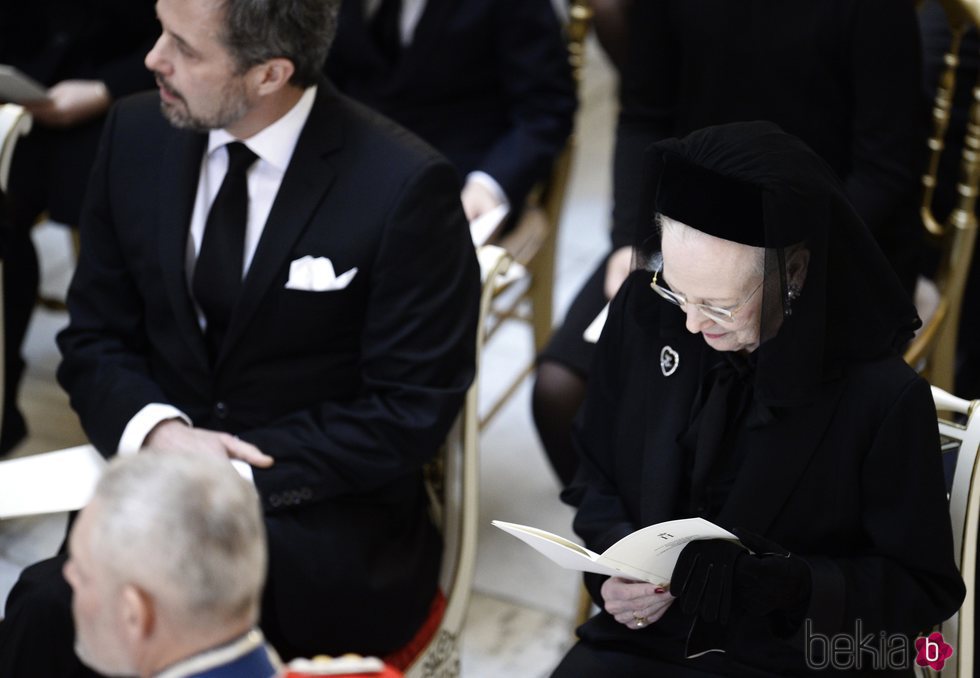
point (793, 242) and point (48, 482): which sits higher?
point (793, 242)

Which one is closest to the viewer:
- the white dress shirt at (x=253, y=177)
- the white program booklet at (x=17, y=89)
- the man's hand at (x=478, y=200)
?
the white dress shirt at (x=253, y=177)

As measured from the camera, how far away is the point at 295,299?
7.55 ft

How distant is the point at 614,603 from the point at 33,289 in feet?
6.98

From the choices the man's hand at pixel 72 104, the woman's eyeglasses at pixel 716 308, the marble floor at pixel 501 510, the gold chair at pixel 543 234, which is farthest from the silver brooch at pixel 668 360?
the man's hand at pixel 72 104

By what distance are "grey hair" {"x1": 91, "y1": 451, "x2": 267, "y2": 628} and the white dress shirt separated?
96 cm

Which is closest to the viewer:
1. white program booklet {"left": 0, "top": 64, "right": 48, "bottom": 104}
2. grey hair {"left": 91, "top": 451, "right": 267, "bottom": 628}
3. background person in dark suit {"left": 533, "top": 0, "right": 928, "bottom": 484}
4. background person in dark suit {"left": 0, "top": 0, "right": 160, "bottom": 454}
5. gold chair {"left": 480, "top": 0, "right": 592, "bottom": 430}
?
grey hair {"left": 91, "top": 451, "right": 267, "bottom": 628}

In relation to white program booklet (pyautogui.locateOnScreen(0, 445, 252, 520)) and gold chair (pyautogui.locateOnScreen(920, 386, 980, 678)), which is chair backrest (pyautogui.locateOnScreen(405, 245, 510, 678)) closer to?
white program booklet (pyautogui.locateOnScreen(0, 445, 252, 520))

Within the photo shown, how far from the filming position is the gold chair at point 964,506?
6.61ft

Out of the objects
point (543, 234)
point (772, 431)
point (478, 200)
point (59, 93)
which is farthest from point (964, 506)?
point (59, 93)

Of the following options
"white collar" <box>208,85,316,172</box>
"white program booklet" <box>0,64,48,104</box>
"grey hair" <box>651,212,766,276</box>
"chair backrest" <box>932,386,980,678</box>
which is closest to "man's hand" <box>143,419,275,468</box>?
"white collar" <box>208,85,316,172</box>

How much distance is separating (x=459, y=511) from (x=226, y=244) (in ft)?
2.23

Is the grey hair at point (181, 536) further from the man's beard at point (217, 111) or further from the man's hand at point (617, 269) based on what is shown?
the man's hand at point (617, 269)

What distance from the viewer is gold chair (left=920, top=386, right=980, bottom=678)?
201cm

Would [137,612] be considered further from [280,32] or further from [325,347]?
[280,32]
